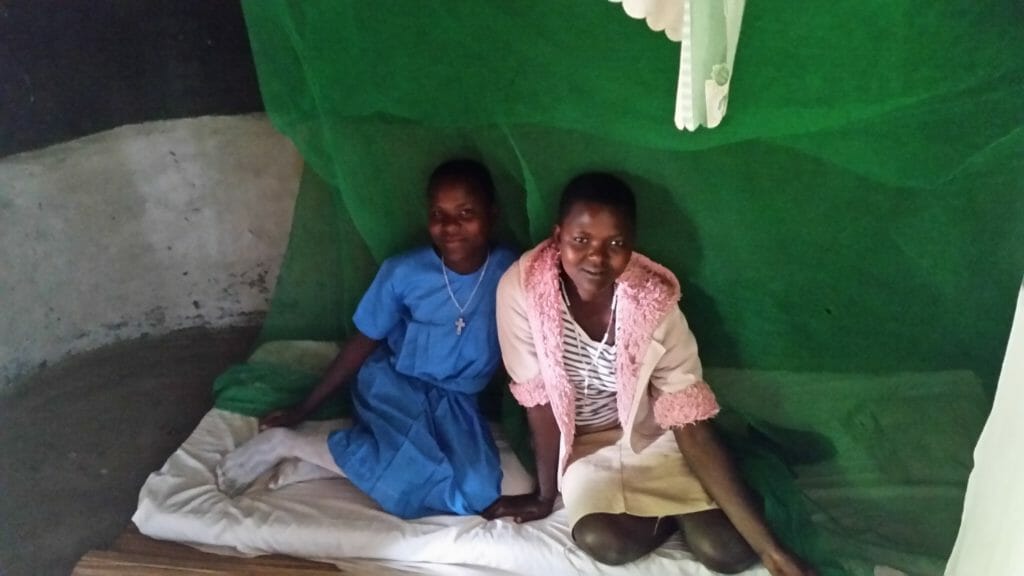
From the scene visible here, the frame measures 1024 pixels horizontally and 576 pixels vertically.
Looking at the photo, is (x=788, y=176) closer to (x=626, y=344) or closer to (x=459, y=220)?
(x=626, y=344)

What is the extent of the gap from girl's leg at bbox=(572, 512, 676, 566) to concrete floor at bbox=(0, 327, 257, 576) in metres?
0.80

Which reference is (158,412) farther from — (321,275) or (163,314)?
(321,275)

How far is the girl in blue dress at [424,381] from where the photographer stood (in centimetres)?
135

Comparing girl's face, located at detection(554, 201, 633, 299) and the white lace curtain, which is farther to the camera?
girl's face, located at detection(554, 201, 633, 299)

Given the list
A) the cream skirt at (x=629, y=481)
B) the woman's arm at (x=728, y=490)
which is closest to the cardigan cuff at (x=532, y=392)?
the cream skirt at (x=629, y=481)

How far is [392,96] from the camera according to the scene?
1.31 m

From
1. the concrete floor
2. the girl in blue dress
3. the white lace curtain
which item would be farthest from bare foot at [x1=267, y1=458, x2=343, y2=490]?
the white lace curtain

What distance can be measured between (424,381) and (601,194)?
0.49 m

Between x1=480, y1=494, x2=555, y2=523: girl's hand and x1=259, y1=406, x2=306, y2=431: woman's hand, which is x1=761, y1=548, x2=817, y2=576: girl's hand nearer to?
x1=480, y1=494, x2=555, y2=523: girl's hand

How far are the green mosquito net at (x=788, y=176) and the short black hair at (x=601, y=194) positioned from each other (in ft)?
0.14

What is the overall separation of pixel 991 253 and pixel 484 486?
0.84 metres

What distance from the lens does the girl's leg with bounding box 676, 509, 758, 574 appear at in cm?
123

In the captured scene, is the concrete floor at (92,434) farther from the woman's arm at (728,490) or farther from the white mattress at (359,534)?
the woman's arm at (728,490)

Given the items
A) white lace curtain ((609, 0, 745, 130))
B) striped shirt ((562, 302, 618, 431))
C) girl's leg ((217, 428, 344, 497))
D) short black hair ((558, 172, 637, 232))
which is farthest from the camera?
girl's leg ((217, 428, 344, 497))
